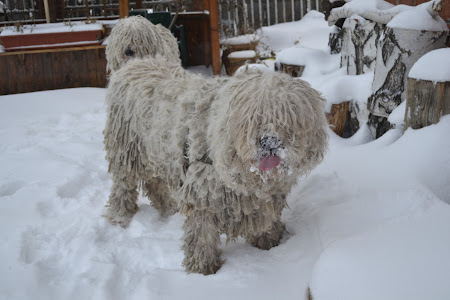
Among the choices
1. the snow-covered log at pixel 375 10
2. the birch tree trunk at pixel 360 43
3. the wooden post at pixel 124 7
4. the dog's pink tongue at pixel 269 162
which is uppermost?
the wooden post at pixel 124 7

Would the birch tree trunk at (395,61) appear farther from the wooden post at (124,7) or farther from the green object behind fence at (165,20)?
the green object behind fence at (165,20)

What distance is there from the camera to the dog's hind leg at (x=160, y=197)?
11.7 feet

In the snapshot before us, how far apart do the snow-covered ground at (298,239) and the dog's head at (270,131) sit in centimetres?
51

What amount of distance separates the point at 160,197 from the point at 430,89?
7.04 ft

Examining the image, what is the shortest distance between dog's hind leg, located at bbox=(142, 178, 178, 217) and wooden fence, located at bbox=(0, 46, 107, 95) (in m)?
4.97

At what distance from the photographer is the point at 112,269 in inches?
107

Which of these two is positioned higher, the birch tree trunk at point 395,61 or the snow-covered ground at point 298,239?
the birch tree trunk at point 395,61

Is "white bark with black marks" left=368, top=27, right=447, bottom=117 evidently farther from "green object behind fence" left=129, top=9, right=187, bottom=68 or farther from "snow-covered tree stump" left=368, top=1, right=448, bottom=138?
"green object behind fence" left=129, top=9, right=187, bottom=68

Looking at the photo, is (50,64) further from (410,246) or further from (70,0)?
(410,246)

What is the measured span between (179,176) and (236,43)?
6.53m

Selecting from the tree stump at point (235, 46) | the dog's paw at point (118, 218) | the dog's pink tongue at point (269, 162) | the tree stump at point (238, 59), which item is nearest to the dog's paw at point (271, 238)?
the dog's pink tongue at point (269, 162)

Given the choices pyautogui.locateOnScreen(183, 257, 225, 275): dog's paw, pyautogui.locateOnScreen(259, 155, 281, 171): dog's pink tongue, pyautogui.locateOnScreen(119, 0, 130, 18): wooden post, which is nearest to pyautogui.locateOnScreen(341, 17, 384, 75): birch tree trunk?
pyautogui.locateOnScreen(259, 155, 281, 171): dog's pink tongue

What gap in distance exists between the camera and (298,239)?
2.85 m

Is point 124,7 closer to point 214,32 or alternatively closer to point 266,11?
point 214,32
